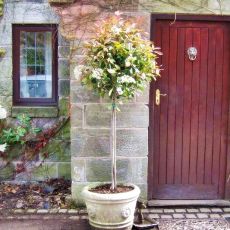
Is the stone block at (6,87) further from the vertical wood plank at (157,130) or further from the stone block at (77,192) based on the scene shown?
the vertical wood plank at (157,130)

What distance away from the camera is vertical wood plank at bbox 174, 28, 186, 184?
578cm

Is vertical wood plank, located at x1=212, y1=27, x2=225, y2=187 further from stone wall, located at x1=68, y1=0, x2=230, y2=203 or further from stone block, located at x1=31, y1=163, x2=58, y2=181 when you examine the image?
A: stone block, located at x1=31, y1=163, x2=58, y2=181

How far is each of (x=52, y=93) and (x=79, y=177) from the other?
1493mm

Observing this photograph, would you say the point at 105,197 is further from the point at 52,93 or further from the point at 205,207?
the point at 52,93

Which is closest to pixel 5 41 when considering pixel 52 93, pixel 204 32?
pixel 52 93

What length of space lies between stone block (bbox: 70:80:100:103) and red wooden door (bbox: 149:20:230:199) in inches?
29.2

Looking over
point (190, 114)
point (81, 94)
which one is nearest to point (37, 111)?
point (81, 94)

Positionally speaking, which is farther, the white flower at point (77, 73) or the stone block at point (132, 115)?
the stone block at point (132, 115)

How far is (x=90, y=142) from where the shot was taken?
5699 mm

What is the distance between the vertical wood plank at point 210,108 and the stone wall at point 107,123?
0.45m

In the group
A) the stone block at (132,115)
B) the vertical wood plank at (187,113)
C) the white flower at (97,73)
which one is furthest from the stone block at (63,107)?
the white flower at (97,73)

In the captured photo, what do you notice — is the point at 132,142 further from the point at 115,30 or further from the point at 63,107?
the point at 115,30

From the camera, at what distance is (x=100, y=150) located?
5715 millimetres

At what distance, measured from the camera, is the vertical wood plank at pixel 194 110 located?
5.79 meters
